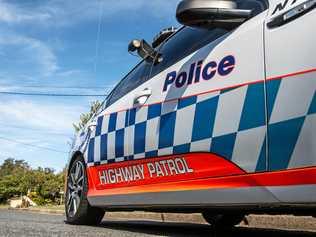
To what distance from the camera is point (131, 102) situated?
4.44 m

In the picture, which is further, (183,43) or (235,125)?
(183,43)

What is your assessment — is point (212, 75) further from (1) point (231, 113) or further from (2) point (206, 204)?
(2) point (206, 204)

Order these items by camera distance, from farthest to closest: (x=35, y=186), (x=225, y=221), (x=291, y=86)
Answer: (x=35, y=186)
(x=225, y=221)
(x=291, y=86)

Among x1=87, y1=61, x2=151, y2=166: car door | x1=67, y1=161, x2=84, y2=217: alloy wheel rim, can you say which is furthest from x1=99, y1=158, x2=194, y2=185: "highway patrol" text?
x1=67, y1=161, x2=84, y2=217: alloy wheel rim

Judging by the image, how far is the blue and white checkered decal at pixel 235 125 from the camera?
9.11ft

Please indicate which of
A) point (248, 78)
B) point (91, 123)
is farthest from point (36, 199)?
point (248, 78)

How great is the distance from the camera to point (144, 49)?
4.61 meters

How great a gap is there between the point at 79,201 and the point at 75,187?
24cm

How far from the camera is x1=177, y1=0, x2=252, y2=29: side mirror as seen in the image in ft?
11.0

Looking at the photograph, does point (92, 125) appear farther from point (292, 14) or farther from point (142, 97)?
point (292, 14)

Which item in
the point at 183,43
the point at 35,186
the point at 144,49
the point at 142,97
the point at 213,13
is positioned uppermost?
the point at 35,186

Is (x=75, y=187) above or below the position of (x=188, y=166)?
above

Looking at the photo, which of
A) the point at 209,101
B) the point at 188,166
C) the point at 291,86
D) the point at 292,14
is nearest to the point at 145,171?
the point at 188,166

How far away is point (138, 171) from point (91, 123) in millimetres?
1224
